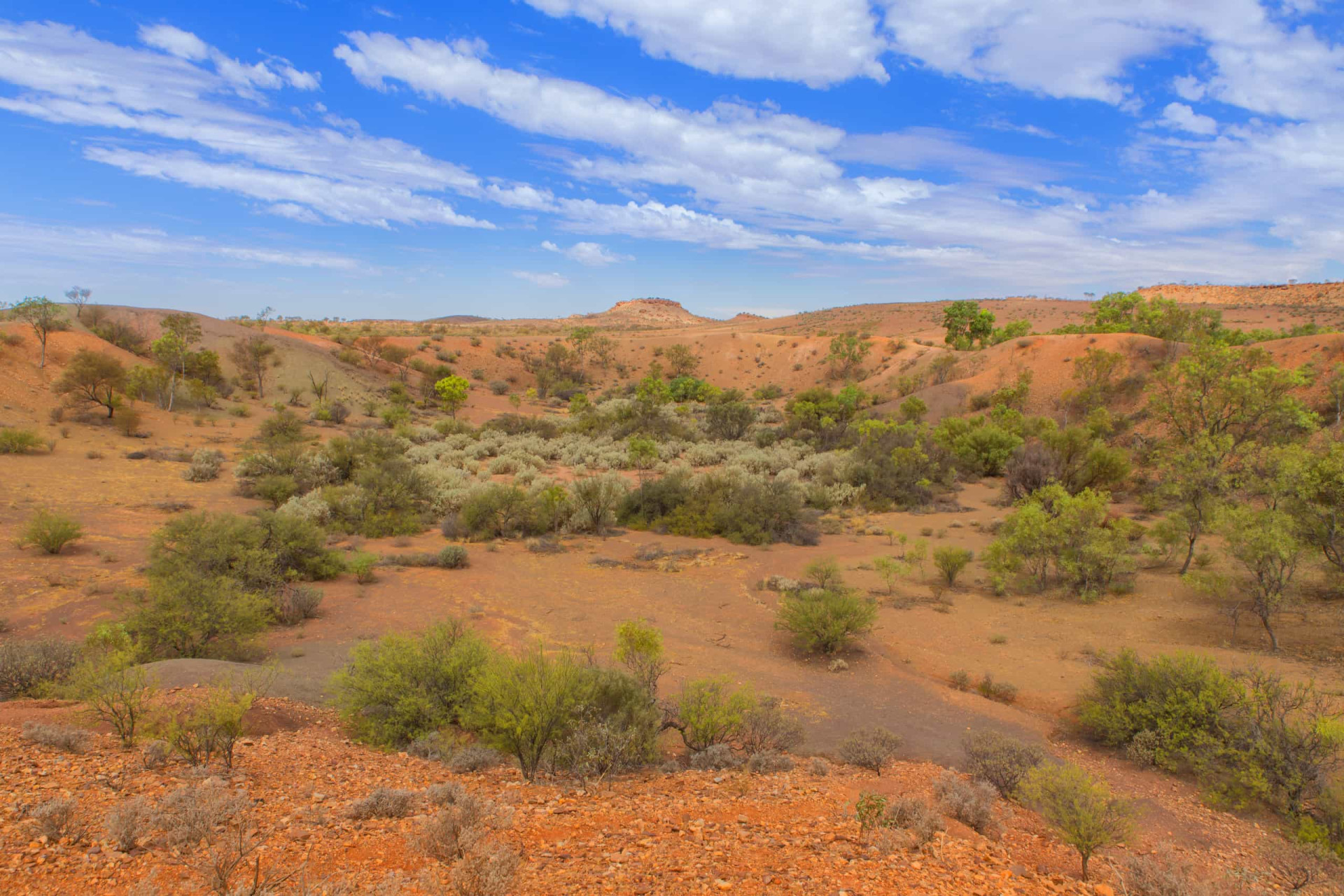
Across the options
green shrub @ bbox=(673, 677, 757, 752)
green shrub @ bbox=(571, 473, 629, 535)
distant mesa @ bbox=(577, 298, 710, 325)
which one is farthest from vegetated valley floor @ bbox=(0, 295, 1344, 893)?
distant mesa @ bbox=(577, 298, 710, 325)

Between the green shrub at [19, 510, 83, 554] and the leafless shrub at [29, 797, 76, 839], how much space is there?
12.9m

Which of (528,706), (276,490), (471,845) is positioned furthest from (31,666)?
(276,490)

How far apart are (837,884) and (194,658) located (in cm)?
936

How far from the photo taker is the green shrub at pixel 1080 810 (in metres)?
4.91

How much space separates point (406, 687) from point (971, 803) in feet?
20.4

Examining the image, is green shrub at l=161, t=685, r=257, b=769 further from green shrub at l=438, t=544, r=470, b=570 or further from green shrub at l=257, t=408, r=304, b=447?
green shrub at l=257, t=408, r=304, b=447

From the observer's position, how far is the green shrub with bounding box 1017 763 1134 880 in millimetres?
4906

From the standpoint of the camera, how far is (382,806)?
504cm

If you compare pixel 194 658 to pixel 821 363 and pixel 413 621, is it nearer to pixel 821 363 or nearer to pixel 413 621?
pixel 413 621

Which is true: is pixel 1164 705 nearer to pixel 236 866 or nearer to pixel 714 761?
pixel 714 761

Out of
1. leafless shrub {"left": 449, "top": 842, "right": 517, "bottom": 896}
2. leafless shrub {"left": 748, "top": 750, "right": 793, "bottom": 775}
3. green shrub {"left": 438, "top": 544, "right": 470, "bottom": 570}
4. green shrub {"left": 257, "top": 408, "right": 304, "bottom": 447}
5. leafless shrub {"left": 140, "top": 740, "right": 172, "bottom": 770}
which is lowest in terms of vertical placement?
green shrub {"left": 438, "top": 544, "right": 470, "bottom": 570}

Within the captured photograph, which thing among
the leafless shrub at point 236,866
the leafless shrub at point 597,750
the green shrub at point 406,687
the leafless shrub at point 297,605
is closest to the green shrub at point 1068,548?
the leafless shrub at point 597,750

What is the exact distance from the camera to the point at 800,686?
980cm

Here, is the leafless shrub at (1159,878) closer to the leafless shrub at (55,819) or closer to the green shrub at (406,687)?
Answer: the green shrub at (406,687)
